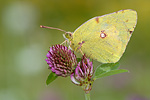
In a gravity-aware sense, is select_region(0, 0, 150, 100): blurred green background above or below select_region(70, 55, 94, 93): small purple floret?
below

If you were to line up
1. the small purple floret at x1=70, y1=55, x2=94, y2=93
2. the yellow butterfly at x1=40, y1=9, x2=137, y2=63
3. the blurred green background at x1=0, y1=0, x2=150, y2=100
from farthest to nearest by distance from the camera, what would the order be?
1. the blurred green background at x1=0, y1=0, x2=150, y2=100
2. the yellow butterfly at x1=40, y1=9, x2=137, y2=63
3. the small purple floret at x1=70, y1=55, x2=94, y2=93

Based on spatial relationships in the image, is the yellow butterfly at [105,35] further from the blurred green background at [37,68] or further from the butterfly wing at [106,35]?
the blurred green background at [37,68]

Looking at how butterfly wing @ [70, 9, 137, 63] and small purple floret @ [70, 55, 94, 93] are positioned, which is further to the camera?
butterfly wing @ [70, 9, 137, 63]

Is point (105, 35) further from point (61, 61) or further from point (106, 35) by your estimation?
point (61, 61)

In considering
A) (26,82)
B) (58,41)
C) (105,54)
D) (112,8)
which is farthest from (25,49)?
(112,8)

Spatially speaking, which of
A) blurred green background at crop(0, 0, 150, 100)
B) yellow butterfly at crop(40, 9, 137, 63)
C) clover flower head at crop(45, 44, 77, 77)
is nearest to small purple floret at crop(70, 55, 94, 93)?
clover flower head at crop(45, 44, 77, 77)

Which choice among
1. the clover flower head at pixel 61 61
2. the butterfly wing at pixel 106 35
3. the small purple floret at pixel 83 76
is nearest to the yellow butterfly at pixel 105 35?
the butterfly wing at pixel 106 35

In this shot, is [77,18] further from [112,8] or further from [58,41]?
[58,41]

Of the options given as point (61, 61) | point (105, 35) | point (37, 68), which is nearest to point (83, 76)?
point (61, 61)

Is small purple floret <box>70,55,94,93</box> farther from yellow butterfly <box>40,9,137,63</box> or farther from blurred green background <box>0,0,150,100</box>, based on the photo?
blurred green background <box>0,0,150,100</box>
